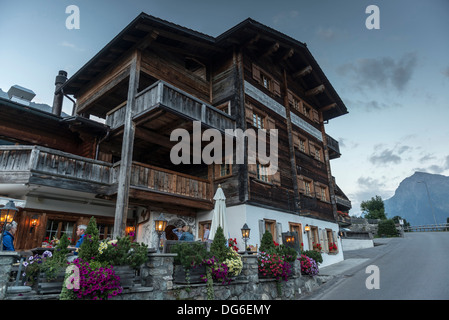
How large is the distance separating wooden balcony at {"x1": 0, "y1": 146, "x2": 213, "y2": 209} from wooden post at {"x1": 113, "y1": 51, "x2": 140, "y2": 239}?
11.5 inches

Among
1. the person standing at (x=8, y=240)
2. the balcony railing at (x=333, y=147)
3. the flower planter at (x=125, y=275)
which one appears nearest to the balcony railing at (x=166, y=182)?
the person standing at (x=8, y=240)

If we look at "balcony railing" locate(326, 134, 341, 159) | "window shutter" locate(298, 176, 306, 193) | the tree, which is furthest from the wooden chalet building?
the tree

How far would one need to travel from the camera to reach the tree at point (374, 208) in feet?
182

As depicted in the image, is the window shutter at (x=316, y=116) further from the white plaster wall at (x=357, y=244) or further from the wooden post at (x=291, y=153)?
the white plaster wall at (x=357, y=244)

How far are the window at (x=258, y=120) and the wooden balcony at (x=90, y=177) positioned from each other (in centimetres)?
432

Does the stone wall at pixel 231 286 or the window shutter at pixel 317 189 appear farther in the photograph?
the window shutter at pixel 317 189

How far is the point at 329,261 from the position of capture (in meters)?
17.0

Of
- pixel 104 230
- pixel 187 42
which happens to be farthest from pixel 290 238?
pixel 187 42

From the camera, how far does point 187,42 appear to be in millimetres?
13844

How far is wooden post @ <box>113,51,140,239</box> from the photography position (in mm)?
10242

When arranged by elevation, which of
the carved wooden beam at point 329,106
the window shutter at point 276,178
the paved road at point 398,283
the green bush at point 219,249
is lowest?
the paved road at point 398,283

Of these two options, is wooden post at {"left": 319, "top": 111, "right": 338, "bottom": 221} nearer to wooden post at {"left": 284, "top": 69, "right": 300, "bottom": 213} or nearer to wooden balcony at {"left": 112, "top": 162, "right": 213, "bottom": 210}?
wooden post at {"left": 284, "top": 69, "right": 300, "bottom": 213}

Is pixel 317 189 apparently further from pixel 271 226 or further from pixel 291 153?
pixel 271 226

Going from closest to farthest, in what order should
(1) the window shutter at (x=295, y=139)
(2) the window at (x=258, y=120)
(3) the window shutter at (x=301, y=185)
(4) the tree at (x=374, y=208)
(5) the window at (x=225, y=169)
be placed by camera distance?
(5) the window at (x=225, y=169)
(2) the window at (x=258, y=120)
(3) the window shutter at (x=301, y=185)
(1) the window shutter at (x=295, y=139)
(4) the tree at (x=374, y=208)
